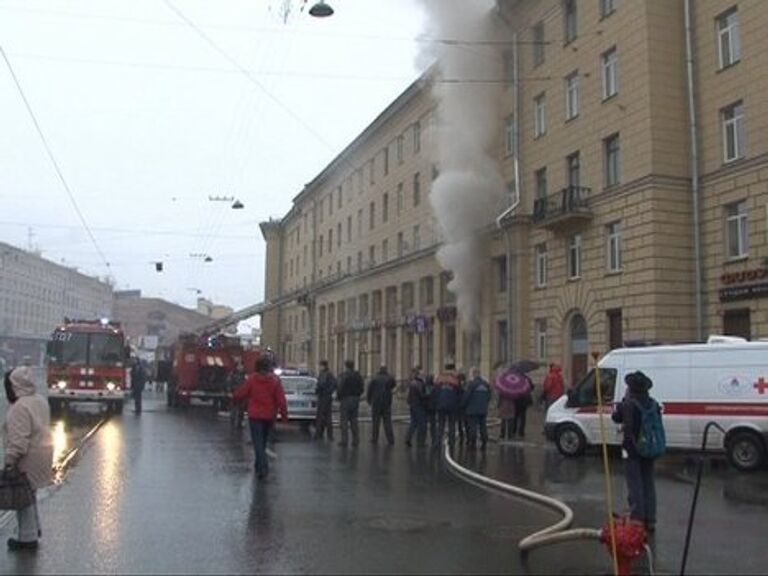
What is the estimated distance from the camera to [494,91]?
129 ft

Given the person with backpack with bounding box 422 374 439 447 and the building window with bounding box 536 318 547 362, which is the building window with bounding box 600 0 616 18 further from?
the person with backpack with bounding box 422 374 439 447

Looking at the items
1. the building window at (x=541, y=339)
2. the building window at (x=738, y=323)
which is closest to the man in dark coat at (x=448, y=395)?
the building window at (x=738, y=323)

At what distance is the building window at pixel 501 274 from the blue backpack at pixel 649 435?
94.4 ft

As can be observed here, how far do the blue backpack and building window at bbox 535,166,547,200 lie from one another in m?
27.0

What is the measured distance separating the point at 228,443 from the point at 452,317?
2525 cm

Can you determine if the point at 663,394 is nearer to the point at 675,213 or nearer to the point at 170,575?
the point at 170,575

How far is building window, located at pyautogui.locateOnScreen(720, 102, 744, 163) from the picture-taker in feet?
88.1

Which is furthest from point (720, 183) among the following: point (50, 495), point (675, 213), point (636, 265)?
point (50, 495)

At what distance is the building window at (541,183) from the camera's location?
118ft

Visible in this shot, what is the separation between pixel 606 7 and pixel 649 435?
26001 millimetres

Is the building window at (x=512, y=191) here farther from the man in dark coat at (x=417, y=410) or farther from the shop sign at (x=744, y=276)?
the man in dark coat at (x=417, y=410)

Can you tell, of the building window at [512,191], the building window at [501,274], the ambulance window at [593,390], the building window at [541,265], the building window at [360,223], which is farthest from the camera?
the building window at [360,223]

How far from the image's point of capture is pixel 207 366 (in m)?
33.1

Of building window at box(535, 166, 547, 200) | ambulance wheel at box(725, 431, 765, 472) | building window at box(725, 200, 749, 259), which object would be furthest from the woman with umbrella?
building window at box(535, 166, 547, 200)
